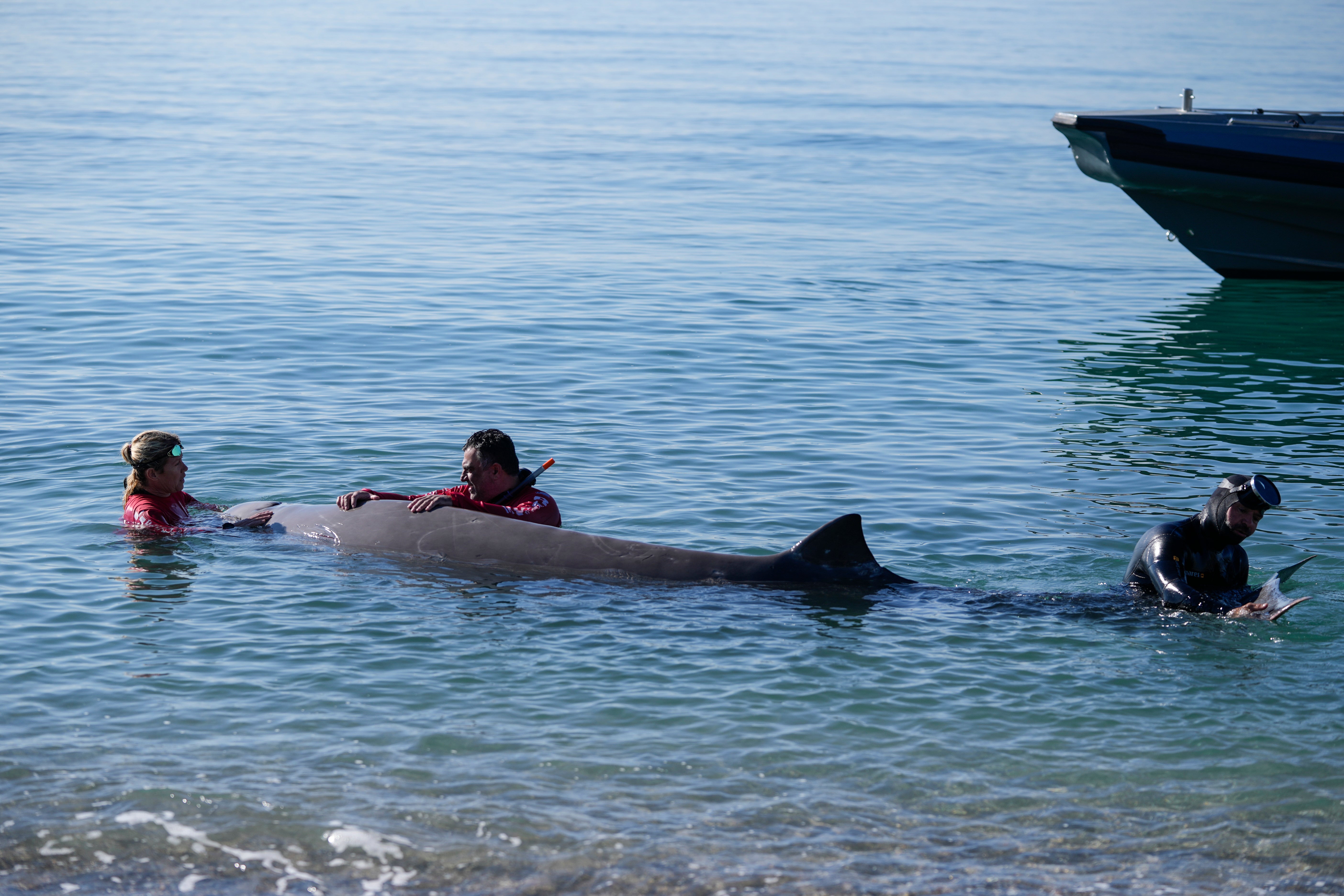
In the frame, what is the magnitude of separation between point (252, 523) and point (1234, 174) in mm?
15924

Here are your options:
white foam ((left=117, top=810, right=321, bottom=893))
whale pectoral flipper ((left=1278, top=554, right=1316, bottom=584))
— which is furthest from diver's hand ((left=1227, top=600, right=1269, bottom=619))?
white foam ((left=117, top=810, right=321, bottom=893))

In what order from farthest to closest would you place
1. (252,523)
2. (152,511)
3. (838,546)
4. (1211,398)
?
(1211,398) < (252,523) < (152,511) < (838,546)

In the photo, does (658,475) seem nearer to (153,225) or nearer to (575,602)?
(575,602)

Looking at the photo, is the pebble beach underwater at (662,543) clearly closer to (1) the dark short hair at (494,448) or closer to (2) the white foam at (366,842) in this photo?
(2) the white foam at (366,842)

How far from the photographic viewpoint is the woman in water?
434 inches

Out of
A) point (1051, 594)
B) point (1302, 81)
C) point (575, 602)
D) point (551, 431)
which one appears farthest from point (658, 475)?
point (1302, 81)

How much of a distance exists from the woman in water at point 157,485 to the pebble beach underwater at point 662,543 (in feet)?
0.69

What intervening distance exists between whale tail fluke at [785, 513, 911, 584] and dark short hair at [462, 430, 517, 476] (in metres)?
2.31

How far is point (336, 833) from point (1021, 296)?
18.0 m

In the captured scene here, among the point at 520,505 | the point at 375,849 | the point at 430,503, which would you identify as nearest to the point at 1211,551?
the point at 520,505

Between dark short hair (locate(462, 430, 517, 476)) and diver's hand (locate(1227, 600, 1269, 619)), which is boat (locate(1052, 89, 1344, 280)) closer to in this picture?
diver's hand (locate(1227, 600, 1269, 619))

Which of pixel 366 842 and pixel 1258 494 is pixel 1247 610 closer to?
pixel 1258 494

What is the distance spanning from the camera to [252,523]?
452 inches

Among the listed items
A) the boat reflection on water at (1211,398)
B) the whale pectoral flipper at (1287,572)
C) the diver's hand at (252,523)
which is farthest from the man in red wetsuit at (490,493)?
the boat reflection on water at (1211,398)
